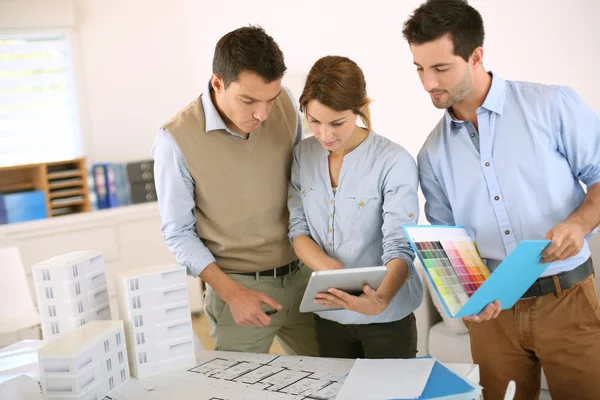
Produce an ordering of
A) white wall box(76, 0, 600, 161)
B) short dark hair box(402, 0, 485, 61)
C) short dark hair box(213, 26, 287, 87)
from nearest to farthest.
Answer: short dark hair box(402, 0, 485, 61), short dark hair box(213, 26, 287, 87), white wall box(76, 0, 600, 161)

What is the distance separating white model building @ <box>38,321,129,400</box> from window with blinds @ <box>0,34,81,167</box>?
347 centimetres

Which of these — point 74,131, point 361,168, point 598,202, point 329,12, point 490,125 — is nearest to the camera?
point 598,202

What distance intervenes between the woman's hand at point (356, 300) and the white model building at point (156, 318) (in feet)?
1.32

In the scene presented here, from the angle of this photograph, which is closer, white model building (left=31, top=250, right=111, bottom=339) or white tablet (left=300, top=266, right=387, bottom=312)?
white tablet (left=300, top=266, right=387, bottom=312)

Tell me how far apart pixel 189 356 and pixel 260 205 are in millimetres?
544

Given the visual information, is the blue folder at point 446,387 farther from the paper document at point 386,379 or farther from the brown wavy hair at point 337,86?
the brown wavy hair at point 337,86

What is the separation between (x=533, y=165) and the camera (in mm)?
1794

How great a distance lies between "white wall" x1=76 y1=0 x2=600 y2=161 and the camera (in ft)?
10.6

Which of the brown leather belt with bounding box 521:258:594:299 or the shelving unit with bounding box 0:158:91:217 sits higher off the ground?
the shelving unit with bounding box 0:158:91:217

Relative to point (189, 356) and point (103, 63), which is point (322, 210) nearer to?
point (189, 356)

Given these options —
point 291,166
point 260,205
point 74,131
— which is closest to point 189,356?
point 260,205

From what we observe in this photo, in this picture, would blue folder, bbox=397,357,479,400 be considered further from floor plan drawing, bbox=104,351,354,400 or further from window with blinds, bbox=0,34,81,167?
window with blinds, bbox=0,34,81,167

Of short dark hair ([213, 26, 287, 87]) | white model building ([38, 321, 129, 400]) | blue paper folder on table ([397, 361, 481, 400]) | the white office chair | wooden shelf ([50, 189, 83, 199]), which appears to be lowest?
the white office chair

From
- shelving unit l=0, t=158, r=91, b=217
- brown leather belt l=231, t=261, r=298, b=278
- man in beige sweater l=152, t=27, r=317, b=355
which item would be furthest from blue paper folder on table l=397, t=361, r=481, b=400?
shelving unit l=0, t=158, r=91, b=217
